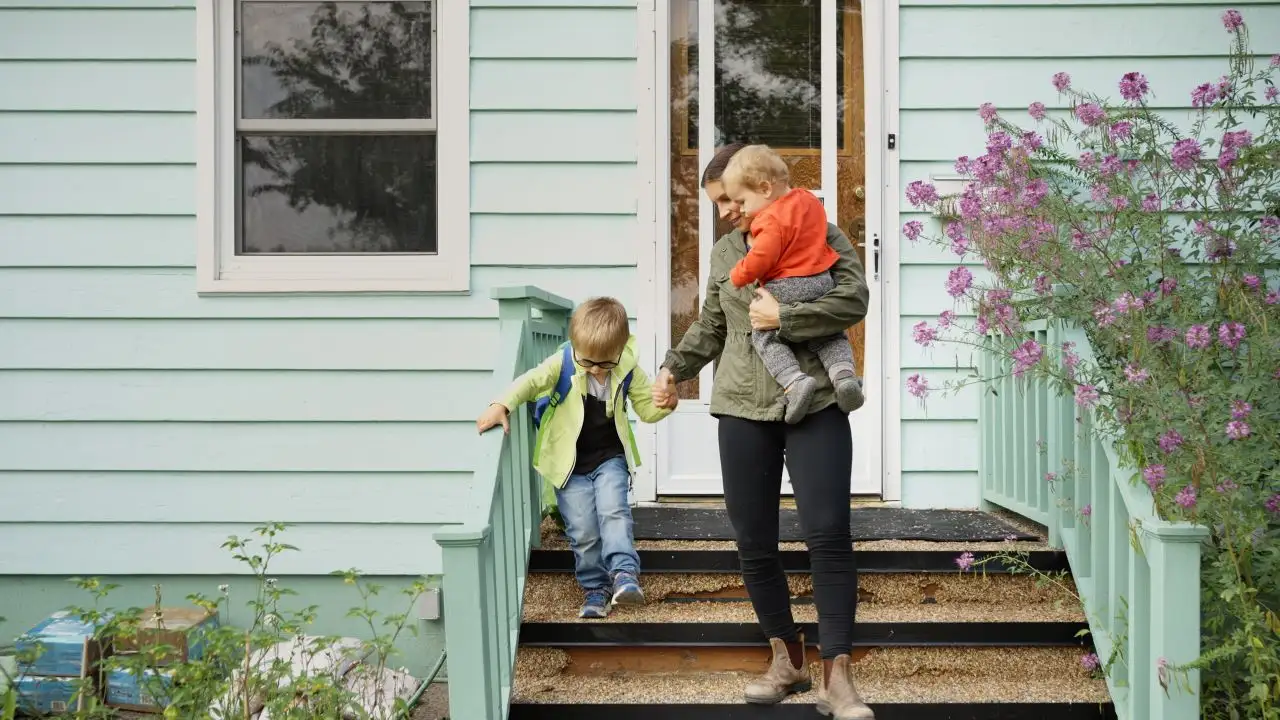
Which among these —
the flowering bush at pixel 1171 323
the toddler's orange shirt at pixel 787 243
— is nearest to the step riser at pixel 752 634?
the flowering bush at pixel 1171 323

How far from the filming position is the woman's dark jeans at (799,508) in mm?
2734

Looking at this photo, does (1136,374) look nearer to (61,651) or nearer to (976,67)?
(976,67)

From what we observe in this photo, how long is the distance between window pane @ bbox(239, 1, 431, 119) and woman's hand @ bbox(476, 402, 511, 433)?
2.01 meters

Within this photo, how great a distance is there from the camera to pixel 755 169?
109 inches

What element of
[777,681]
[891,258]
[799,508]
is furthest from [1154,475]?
[891,258]

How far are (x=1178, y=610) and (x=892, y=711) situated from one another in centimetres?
82

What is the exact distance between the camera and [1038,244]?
3488 mm

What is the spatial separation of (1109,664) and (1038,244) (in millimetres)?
1266

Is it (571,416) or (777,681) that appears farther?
(571,416)

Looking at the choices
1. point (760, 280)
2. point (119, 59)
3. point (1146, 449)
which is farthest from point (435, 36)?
point (1146, 449)

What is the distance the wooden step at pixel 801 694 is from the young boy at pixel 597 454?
0.63 feet

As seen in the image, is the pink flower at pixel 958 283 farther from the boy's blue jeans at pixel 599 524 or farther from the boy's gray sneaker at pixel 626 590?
the boy's gray sneaker at pixel 626 590

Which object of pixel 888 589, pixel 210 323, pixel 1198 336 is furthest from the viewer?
pixel 210 323

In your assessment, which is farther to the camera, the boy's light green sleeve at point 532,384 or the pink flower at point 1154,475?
the boy's light green sleeve at point 532,384
